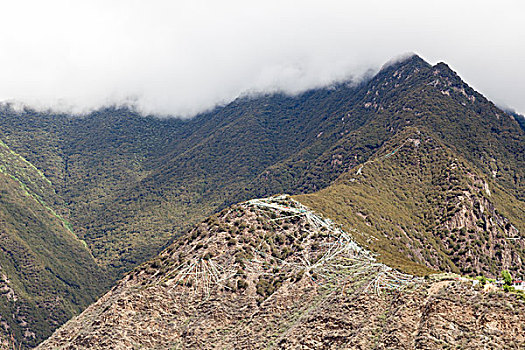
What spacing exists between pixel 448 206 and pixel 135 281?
80.4 metres

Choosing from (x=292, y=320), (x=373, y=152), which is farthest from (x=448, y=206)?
(x=292, y=320)

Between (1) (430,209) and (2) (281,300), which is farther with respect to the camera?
(1) (430,209)

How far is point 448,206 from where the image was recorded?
118m

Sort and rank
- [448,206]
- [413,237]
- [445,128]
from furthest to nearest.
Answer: [445,128]
[448,206]
[413,237]

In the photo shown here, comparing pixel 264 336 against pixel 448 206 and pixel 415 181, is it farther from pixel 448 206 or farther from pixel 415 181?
pixel 415 181

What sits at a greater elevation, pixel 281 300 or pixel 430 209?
pixel 281 300

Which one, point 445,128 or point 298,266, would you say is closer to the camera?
point 298,266

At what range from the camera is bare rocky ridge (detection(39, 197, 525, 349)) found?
40.9 m

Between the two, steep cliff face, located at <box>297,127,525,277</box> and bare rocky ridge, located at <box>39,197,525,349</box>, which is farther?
steep cliff face, located at <box>297,127,525,277</box>

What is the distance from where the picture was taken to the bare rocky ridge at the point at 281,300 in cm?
4088

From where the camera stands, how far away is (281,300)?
57.2 metres

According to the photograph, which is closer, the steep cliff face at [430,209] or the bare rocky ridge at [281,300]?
the bare rocky ridge at [281,300]

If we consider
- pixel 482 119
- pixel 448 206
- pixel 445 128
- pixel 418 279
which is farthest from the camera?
pixel 482 119

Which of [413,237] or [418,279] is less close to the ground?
[418,279]
